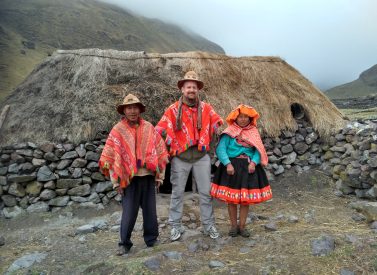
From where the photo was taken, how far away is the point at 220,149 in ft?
15.1

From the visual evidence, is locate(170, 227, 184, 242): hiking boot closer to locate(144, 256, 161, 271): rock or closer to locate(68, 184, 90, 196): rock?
locate(144, 256, 161, 271): rock

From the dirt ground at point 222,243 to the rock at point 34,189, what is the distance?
17.7 inches

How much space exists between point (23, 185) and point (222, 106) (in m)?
4.32

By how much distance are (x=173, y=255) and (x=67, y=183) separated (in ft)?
10.9

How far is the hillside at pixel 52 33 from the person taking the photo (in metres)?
41.8

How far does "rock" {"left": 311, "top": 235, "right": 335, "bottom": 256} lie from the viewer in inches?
161

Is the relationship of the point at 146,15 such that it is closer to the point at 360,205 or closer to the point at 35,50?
the point at 35,50

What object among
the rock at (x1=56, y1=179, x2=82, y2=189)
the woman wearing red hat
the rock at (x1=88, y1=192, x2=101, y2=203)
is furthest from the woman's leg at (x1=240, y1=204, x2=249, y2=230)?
the rock at (x1=56, y1=179, x2=82, y2=189)

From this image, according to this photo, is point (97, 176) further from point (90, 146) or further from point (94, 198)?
point (90, 146)

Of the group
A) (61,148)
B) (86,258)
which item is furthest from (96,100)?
(86,258)

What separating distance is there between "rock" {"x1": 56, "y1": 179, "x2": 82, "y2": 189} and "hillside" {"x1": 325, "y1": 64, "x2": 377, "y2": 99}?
59.6 m

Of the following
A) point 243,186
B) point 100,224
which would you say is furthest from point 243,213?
point 100,224

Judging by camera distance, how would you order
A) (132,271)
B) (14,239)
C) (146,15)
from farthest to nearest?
1. (146,15)
2. (14,239)
3. (132,271)

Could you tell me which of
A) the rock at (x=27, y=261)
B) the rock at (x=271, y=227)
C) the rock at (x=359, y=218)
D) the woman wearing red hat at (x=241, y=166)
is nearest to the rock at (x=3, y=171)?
the rock at (x=27, y=261)
